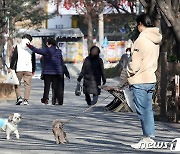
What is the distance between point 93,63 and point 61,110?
2236 millimetres

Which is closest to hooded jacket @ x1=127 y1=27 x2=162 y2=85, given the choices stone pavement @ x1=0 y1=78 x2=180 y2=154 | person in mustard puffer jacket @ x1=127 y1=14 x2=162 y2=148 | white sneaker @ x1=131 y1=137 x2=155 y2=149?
person in mustard puffer jacket @ x1=127 y1=14 x2=162 y2=148

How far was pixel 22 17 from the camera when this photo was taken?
1700 inches

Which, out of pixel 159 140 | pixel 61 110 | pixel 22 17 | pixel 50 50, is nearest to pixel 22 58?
pixel 50 50

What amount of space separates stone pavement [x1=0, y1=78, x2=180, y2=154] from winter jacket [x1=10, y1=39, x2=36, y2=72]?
1.56 m

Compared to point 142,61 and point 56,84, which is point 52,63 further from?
point 142,61

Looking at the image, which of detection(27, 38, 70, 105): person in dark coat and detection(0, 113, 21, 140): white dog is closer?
detection(0, 113, 21, 140): white dog

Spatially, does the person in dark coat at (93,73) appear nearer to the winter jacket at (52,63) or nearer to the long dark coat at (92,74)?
the long dark coat at (92,74)

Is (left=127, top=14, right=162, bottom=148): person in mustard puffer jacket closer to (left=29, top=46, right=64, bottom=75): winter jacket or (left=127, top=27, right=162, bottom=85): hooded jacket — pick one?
(left=127, top=27, right=162, bottom=85): hooded jacket

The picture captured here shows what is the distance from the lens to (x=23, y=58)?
64.5 ft

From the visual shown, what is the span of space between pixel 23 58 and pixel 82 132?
667 centimetres

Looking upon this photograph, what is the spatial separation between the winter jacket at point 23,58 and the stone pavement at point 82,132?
156cm

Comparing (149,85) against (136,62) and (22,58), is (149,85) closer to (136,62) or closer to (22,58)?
(136,62)

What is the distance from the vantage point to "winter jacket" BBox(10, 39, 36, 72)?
19.6 m

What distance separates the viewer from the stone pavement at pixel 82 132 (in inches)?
424
